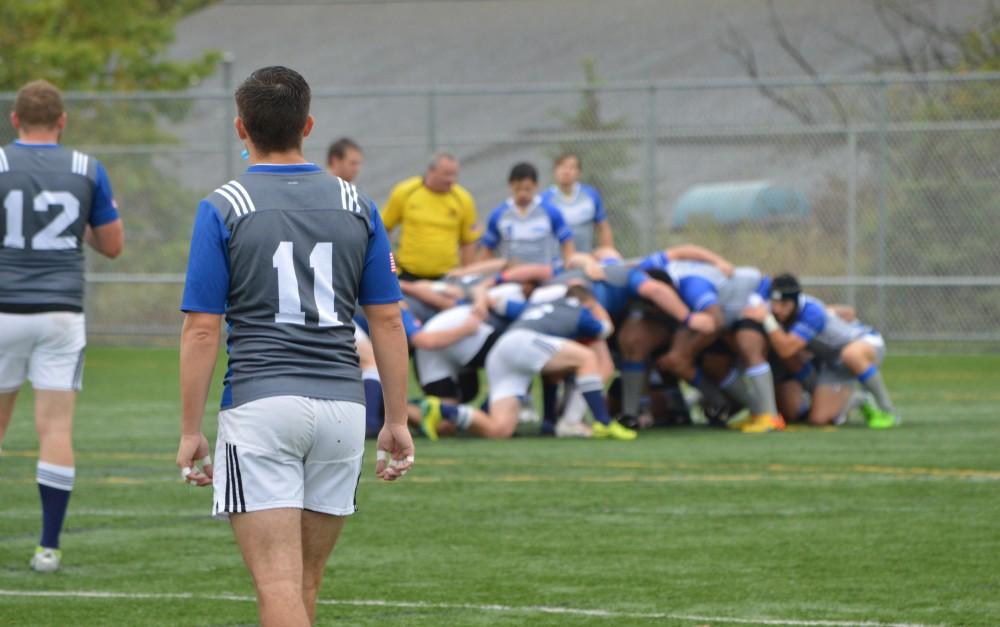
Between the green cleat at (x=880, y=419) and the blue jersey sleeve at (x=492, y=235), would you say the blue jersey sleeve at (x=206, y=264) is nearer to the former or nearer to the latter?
the green cleat at (x=880, y=419)

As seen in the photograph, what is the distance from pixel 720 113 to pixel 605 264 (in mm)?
10238

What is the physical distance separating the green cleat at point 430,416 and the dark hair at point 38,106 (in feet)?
16.6

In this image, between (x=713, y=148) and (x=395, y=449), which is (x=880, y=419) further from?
(x=395, y=449)

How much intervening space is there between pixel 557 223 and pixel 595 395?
2.66 meters

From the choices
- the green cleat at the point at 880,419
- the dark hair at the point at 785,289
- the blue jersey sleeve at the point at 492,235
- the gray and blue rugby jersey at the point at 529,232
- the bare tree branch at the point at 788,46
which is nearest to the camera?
the dark hair at the point at 785,289

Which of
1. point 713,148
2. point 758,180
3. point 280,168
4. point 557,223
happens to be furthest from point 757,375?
point 280,168

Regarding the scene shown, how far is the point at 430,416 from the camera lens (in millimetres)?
11625

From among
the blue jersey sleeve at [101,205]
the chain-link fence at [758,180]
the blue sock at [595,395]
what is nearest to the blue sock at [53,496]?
the blue jersey sleeve at [101,205]

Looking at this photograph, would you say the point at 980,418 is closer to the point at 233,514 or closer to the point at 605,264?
the point at 605,264

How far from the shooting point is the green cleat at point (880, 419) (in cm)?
1223

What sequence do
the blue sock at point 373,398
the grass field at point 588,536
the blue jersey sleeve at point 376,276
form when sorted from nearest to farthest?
the blue jersey sleeve at point 376,276 < the grass field at point 588,536 < the blue sock at point 373,398

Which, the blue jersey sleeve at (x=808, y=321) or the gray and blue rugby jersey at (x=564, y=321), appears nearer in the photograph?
the gray and blue rugby jersey at (x=564, y=321)

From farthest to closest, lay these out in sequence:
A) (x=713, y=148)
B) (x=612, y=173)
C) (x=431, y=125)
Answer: (x=431, y=125), (x=612, y=173), (x=713, y=148)

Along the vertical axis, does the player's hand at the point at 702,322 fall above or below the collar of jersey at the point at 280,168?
below
